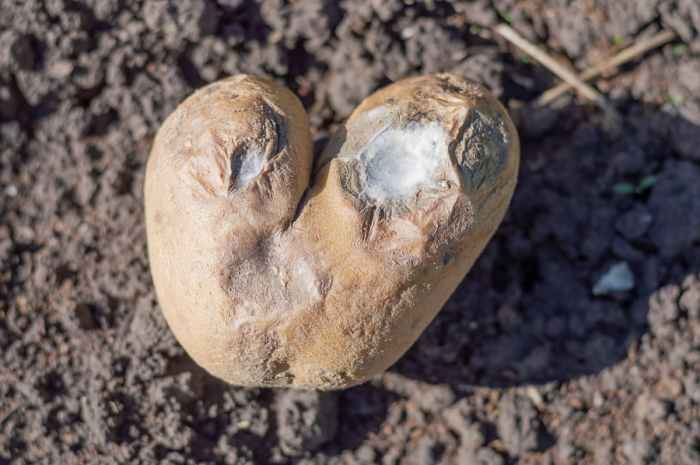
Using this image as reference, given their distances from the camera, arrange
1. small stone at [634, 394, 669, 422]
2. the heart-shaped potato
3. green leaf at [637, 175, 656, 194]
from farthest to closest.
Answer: green leaf at [637, 175, 656, 194] → small stone at [634, 394, 669, 422] → the heart-shaped potato

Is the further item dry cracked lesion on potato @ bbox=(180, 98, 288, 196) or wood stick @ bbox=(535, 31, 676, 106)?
wood stick @ bbox=(535, 31, 676, 106)

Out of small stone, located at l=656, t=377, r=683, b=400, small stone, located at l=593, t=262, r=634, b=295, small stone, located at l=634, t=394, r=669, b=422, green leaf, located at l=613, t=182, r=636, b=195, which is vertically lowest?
small stone, located at l=634, t=394, r=669, b=422

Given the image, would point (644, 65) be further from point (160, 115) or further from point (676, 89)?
point (160, 115)

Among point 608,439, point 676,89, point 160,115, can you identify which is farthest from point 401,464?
point 676,89

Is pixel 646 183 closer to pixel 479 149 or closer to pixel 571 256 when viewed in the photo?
pixel 571 256

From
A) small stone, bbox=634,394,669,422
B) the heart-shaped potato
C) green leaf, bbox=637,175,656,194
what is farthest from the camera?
green leaf, bbox=637,175,656,194

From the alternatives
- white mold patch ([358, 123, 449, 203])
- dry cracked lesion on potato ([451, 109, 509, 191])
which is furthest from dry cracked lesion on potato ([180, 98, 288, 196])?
dry cracked lesion on potato ([451, 109, 509, 191])

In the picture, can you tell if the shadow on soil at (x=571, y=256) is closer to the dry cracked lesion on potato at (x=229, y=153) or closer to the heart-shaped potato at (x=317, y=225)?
the heart-shaped potato at (x=317, y=225)

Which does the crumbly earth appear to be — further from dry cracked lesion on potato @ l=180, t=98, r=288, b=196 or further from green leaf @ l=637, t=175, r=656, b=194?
dry cracked lesion on potato @ l=180, t=98, r=288, b=196

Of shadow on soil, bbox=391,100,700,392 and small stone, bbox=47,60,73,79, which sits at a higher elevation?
small stone, bbox=47,60,73,79
